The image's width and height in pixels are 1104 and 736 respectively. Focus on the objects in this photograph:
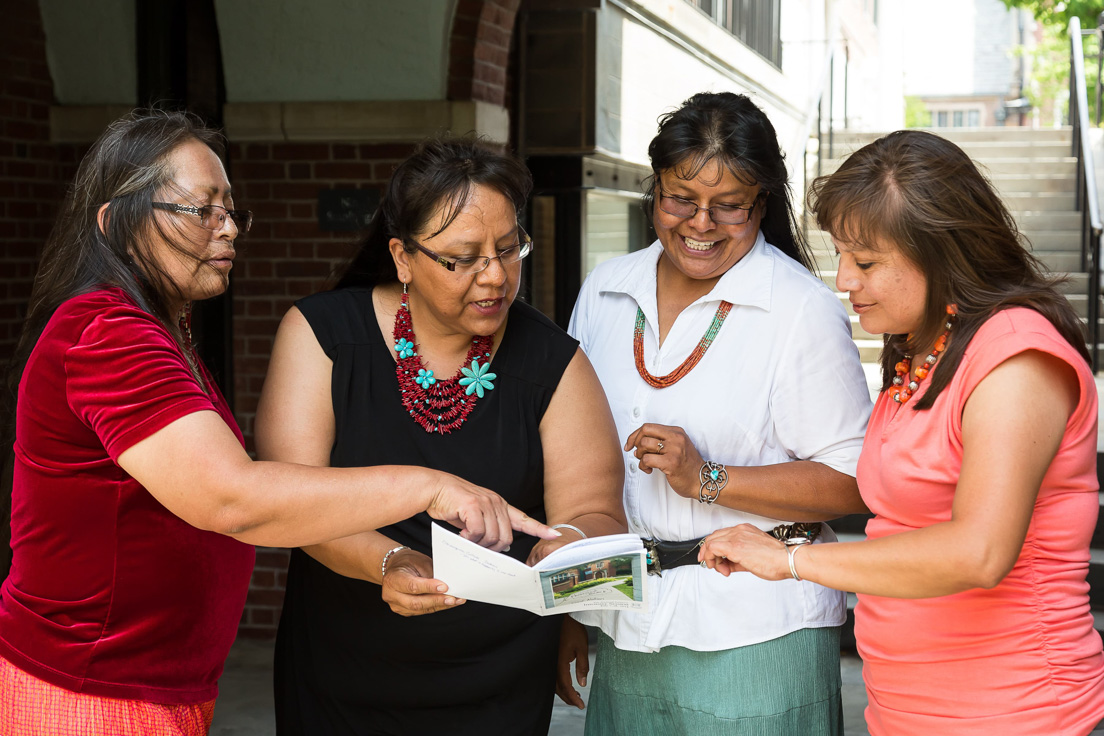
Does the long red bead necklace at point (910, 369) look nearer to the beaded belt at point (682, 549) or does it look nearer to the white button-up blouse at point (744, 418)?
the white button-up blouse at point (744, 418)

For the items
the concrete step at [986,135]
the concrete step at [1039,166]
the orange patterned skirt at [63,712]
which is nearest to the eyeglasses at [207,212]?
the orange patterned skirt at [63,712]

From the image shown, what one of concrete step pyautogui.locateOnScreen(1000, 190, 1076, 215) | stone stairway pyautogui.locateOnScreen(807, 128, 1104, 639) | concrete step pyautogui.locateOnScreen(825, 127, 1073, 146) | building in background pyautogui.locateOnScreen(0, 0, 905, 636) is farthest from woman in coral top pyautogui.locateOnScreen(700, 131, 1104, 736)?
concrete step pyautogui.locateOnScreen(825, 127, 1073, 146)

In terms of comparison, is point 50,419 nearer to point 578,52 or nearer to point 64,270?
point 64,270

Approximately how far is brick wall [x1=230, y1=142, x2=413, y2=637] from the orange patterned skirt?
11.3 feet

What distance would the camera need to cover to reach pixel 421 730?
7.87ft

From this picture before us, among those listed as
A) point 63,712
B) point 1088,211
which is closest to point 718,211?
point 63,712

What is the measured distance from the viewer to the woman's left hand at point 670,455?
7.55ft

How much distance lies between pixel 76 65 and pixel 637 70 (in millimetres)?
4006

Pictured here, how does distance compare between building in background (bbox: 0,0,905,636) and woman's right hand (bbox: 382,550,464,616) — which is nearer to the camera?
woman's right hand (bbox: 382,550,464,616)

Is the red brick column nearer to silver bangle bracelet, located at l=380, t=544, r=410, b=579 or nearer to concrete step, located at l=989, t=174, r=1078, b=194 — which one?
silver bangle bracelet, located at l=380, t=544, r=410, b=579

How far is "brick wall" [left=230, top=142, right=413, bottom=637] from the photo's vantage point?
17.4 ft

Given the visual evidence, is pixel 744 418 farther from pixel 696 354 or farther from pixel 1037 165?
pixel 1037 165

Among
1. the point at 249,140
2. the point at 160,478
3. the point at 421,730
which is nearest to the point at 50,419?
the point at 160,478

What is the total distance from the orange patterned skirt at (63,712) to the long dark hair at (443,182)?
3.43 ft
